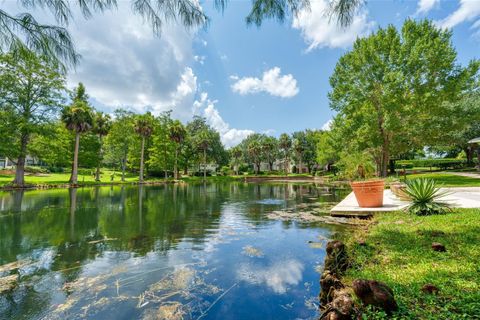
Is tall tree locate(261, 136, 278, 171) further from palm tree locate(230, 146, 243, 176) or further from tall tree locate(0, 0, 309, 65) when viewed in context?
tall tree locate(0, 0, 309, 65)

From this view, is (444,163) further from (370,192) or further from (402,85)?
(370,192)

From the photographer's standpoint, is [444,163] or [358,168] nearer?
[358,168]

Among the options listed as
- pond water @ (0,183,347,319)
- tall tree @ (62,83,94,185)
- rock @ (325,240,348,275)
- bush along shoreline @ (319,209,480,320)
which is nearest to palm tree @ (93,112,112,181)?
tall tree @ (62,83,94,185)

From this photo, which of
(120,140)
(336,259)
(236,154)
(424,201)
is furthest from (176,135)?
(336,259)

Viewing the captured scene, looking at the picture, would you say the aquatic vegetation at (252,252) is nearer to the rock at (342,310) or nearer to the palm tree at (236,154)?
the rock at (342,310)

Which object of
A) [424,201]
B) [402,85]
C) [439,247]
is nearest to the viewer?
[439,247]

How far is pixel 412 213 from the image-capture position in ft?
23.5

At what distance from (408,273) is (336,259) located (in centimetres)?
96

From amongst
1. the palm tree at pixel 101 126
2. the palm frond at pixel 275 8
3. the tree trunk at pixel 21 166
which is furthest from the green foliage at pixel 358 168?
the palm tree at pixel 101 126

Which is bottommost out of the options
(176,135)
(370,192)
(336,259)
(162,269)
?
(162,269)

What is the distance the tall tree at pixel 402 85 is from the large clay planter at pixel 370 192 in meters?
11.1

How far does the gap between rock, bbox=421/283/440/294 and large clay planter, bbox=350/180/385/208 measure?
6.37 metres

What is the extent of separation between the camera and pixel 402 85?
17812 mm

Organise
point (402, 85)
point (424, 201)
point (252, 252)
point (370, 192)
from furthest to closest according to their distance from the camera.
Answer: point (402, 85)
point (370, 192)
point (424, 201)
point (252, 252)
